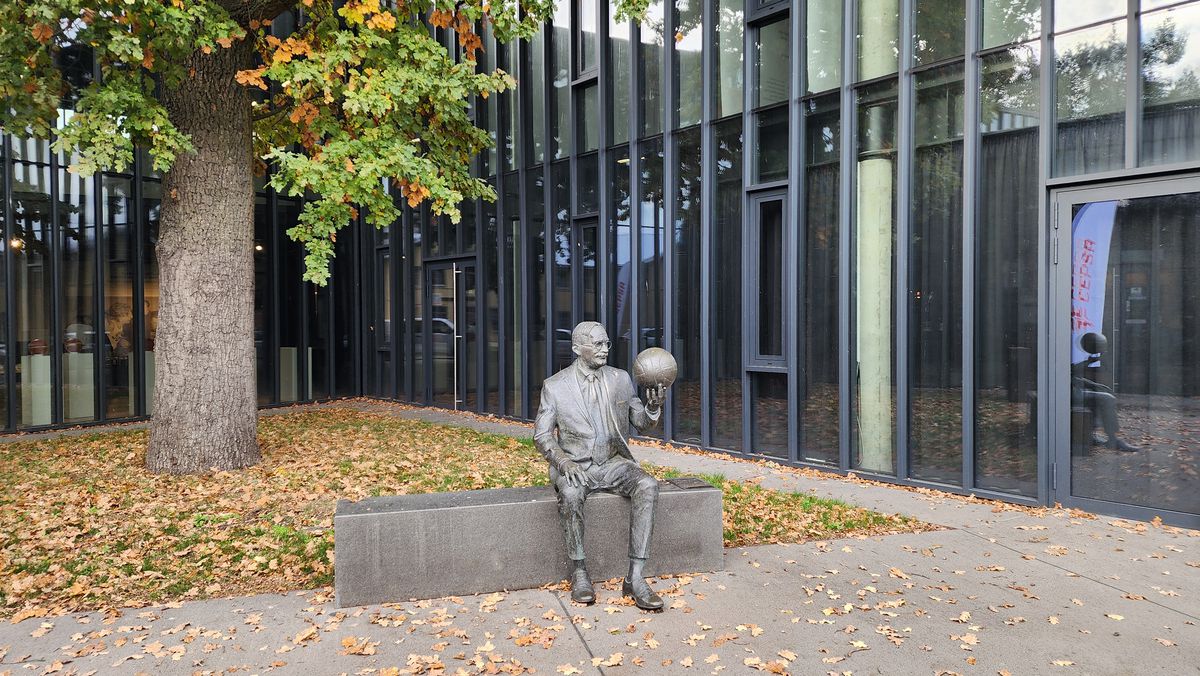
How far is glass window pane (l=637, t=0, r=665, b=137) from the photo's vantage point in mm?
11297

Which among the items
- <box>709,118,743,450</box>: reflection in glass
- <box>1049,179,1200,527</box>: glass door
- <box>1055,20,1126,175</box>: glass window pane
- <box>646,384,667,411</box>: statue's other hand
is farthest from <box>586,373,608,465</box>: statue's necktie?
<box>1055,20,1126,175</box>: glass window pane

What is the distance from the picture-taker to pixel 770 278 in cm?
991

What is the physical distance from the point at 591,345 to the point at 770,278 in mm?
5196

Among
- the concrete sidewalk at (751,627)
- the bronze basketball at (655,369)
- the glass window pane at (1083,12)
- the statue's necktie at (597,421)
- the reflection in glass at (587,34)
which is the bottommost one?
the concrete sidewalk at (751,627)

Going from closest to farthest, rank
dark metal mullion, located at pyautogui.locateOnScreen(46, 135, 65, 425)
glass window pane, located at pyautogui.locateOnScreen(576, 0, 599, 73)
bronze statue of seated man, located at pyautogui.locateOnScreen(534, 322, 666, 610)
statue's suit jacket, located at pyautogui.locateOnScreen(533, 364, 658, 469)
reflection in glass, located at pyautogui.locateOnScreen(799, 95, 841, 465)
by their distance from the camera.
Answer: bronze statue of seated man, located at pyautogui.locateOnScreen(534, 322, 666, 610) → statue's suit jacket, located at pyautogui.locateOnScreen(533, 364, 658, 469) → reflection in glass, located at pyautogui.locateOnScreen(799, 95, 841, 465) → glass window pane, located at pyautogui.locateOnScreen(576, 0, 599, 73) → dark metal mullion, located at pyautogui.locateOnScreen(46, 135, 65, 425)

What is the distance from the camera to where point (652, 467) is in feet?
30.7

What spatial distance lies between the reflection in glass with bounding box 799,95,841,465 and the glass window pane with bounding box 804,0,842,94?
0.79 ft

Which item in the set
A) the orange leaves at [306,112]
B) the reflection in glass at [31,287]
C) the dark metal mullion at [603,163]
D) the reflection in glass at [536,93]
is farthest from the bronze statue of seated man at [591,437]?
the reflection in glass at [31,287]

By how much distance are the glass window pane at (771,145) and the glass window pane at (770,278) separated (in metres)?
0.38

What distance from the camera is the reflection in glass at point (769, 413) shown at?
9.76m

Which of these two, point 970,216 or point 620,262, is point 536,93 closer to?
point 620,262

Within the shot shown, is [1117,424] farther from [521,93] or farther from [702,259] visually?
[521,93]

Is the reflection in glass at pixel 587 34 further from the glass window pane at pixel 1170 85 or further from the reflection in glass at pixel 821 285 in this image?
the glass window pane at pixel 1170 85

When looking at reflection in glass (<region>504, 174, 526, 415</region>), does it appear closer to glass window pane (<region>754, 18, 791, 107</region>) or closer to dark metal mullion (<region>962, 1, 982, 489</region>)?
glass window pane (<region>754, 18, 791, 107</region>)
